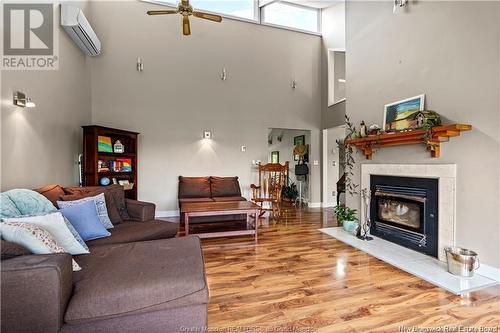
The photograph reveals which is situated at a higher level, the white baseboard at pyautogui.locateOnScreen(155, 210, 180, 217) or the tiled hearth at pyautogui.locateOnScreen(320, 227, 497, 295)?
the white baseboard at pyautogui.locateOnScreen(155, 210, 180, 217)

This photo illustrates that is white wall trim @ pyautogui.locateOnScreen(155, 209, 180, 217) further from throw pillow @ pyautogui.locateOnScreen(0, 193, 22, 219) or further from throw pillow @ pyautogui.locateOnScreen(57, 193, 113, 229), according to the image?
throw pillow @ pyautogui.locateOnScreen(0, 193, 22, 219)

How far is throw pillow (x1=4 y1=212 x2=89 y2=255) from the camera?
166 centimetres

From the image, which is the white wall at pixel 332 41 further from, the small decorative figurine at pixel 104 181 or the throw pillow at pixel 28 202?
the throw pillow at pixel 28 202

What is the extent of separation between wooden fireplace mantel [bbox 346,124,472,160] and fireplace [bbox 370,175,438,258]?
1.27ft

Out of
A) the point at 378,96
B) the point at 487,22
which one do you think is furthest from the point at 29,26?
the point at 487,22

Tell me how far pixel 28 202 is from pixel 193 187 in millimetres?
3320

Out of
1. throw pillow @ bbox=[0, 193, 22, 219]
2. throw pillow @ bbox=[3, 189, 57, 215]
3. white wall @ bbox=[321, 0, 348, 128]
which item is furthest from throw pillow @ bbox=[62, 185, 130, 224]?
white wall @ bbox=[321, 0, 348, 128]

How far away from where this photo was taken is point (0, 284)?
3.69 ft

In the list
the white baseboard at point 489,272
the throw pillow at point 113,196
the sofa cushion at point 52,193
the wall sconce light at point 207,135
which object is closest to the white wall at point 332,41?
the wall sconce light at point 207,135

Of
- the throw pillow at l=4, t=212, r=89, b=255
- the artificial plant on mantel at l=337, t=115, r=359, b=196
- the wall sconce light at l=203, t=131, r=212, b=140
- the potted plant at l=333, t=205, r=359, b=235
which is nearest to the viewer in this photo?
the throw pillow at l=4, t=212, r=89, b=255

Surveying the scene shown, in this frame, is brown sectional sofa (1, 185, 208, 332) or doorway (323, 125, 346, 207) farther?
doorway (323, 125, 346, 207)

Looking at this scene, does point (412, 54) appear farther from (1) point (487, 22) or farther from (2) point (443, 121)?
(2) point (443, 121)

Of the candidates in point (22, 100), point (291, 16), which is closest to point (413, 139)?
point (22, 100)

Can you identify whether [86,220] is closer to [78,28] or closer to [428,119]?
[78,28]
